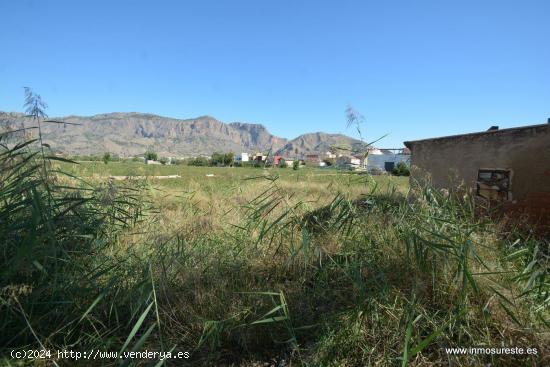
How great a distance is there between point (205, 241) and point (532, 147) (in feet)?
21.2

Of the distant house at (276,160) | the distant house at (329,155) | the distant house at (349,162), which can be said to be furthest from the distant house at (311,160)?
the distant house at (276,160)

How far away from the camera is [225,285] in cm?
283

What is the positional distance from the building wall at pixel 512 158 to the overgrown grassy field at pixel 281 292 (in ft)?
8.43

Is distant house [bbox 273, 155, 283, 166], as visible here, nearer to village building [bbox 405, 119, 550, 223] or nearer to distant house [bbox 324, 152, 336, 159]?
distant house [bbox 324, 152, 336, 159]

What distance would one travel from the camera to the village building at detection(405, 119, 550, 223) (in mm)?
6074

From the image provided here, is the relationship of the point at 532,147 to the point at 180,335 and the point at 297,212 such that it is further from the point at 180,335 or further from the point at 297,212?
the point at 180,335

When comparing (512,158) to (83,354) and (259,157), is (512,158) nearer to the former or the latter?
(259,157)

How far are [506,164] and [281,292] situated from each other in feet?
21.2

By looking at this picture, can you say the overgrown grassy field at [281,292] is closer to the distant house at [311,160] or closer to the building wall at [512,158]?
the distant house at [311,160]

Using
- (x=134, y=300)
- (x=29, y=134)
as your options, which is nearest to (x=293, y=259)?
(x=134, y=300)

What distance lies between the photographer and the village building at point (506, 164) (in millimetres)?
6074

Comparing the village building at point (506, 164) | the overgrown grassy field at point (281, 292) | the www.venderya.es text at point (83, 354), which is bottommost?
the www.venderya.es text at point (83, 354)

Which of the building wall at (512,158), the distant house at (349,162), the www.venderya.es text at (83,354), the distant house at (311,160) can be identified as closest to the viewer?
the www.venderya.es text at (83,354)

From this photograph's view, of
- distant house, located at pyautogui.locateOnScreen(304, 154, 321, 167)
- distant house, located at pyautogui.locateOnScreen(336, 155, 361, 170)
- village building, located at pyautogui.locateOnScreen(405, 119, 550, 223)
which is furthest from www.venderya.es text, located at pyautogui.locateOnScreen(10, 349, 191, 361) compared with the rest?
village building, located at pyautogui.locateOnScreen(405, 119, 550, 223)
